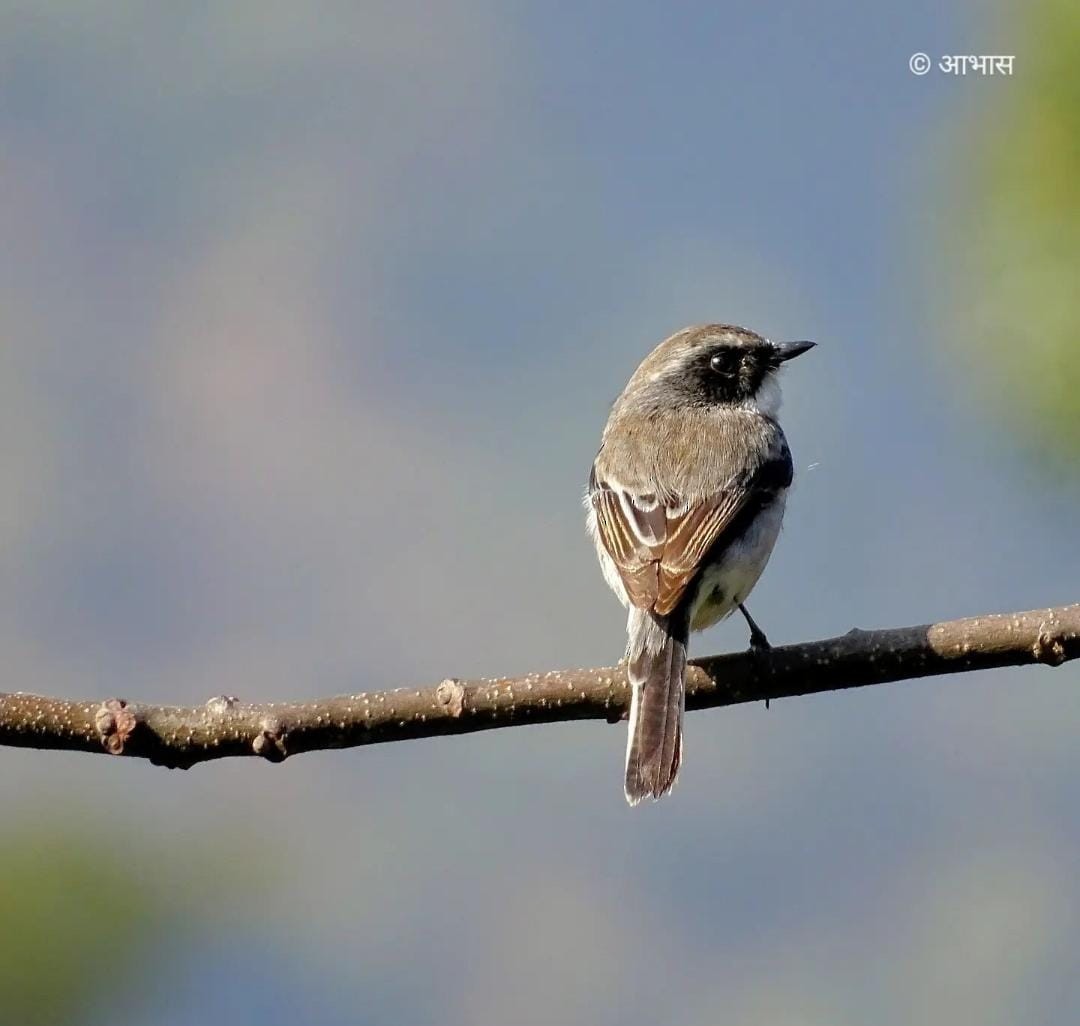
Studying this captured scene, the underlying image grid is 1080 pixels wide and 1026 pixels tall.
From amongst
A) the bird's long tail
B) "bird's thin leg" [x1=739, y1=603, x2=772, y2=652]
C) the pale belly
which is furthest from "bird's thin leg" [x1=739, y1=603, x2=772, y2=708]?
the bird's long tail

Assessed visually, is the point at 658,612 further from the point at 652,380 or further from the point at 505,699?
the point at 652,380

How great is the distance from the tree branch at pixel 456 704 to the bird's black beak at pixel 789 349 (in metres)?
3.06

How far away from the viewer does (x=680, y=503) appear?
21.6 ft

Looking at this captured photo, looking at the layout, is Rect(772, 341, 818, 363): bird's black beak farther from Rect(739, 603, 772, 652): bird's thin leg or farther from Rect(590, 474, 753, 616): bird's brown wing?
Rect(739, 603, 772, 652): bird's thin leg

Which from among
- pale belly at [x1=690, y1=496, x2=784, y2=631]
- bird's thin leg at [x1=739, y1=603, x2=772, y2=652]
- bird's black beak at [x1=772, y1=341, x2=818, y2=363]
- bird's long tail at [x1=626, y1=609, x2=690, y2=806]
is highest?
bird's black beak at [x1=772, y1=341, x2=818, y2=363]

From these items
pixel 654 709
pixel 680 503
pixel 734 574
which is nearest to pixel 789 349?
pixel 680 503

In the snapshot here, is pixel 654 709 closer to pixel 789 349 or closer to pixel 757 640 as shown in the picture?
pixel 757 640

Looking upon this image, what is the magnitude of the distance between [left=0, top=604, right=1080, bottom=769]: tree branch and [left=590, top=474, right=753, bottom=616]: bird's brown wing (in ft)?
3.66

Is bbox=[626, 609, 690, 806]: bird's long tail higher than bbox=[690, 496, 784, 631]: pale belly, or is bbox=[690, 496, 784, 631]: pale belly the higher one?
bbox=[690, 496, 784, 631]: pale belly

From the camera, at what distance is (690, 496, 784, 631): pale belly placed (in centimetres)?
640

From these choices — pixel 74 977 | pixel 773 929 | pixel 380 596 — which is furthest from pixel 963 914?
pixel 380 596

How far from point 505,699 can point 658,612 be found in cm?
151

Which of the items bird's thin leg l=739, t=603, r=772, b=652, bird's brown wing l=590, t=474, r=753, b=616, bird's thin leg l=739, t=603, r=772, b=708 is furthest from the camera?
bird's brown wing l=590, t=474, r=753, b=616

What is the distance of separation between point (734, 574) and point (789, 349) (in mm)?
1796
